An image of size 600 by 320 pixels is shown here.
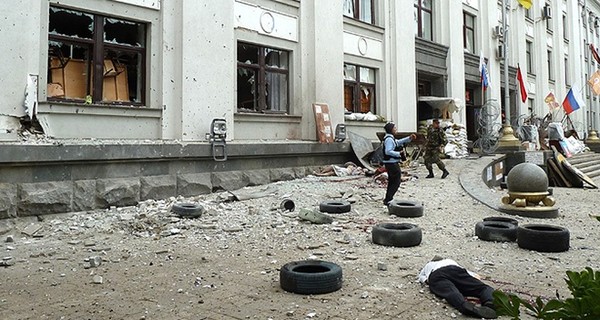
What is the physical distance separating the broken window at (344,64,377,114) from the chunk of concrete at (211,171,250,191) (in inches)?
219

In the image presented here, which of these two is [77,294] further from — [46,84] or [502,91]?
[502,91]

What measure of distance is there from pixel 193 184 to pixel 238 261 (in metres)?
4.86

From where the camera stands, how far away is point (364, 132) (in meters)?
15.5

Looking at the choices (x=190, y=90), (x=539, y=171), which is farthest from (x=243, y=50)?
(x=539, y=171)

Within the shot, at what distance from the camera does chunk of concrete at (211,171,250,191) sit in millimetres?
10602

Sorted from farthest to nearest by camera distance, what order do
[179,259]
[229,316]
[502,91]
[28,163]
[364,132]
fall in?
[502,91]
[364,132]
[28,163]
[179,259]
[229,316]

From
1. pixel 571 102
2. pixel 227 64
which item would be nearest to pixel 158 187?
pixel 227 64

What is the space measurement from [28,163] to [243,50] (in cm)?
628

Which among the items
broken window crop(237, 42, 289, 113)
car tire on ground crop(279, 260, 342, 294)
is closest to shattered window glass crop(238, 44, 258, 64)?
broken window crop(237, 42, 289, 113)

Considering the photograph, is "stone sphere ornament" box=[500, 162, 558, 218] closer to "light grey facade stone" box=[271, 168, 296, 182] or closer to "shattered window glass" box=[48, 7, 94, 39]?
"light grey facade stone" box=[271, 168, 296, 182]

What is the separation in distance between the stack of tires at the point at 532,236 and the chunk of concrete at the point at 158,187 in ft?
20.2

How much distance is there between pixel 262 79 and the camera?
1262 centimetres

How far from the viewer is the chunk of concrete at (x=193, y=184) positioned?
986 centimetres

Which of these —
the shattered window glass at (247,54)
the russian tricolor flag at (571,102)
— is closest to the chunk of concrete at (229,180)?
the shattered window glass at (247,54)
